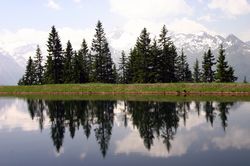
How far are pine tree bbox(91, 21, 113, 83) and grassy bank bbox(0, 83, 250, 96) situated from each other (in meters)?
18.1

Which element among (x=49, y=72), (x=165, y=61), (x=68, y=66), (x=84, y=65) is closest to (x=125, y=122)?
(x=165, y=61)

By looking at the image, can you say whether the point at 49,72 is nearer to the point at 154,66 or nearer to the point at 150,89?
the point at 154,66

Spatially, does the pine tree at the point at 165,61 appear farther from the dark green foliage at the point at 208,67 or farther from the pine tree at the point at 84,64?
the pine tree at the point at 84,64

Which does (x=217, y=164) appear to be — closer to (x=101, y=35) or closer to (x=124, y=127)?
(x=124, y=127)

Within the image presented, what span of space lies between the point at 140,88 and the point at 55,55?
119 ft

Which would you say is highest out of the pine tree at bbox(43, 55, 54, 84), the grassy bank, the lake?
the pine tree at bbox(43, 55, 54, 84)

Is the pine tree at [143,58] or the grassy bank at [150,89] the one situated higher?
the pine tree at [143,58]

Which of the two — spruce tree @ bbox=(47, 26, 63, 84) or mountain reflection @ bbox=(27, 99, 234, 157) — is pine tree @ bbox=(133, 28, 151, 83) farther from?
mountain reflection @ bbox=(27, 99, 234, 157)

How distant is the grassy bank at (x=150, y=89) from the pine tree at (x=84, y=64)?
14.1 m

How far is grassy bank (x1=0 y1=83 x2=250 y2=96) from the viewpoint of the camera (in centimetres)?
7838

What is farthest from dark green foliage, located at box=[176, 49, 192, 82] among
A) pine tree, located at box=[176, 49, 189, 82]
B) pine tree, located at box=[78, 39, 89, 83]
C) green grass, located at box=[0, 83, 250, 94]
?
green grass, located at box=[0, 83, 250, 94]

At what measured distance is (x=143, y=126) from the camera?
113 ft

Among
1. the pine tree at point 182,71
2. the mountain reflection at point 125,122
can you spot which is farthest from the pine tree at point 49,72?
the mountain reflection at point 125,122

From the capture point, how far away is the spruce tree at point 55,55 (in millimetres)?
108644
